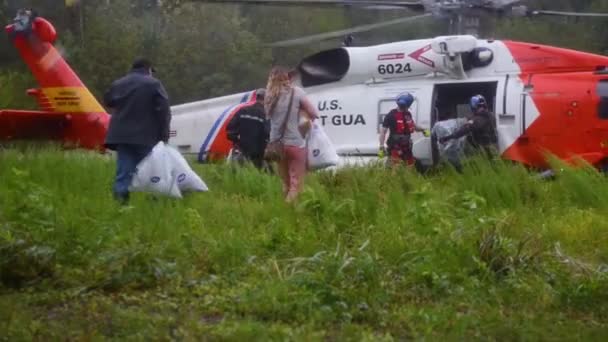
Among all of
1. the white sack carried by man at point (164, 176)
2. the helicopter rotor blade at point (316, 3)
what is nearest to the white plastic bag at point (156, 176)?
the white sack carried by man at point (164, 176)

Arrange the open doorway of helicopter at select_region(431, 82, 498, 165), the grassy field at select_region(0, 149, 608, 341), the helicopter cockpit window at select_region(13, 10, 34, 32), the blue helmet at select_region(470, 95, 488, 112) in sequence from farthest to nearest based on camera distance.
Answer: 1. the helicopter cockpit window at select_region(13, 10, 34, 32)
2. the open doorway of helicopter at select_region(431, 82, 498, 165)
3. the blue helmet at select_region(470, 95, 488, 112)
4. the grassy field at select_region(0, 149, 608, 341)

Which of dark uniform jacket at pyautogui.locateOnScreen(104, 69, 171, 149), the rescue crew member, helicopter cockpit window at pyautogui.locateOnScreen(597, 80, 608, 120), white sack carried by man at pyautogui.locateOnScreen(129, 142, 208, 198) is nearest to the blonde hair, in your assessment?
dark uniform jacket at pyautogui.locateOnScreen(104, 69, 171, 149)

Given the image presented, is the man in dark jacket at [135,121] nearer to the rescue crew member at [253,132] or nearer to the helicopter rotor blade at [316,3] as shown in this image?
the rescue crew member at [253,132]

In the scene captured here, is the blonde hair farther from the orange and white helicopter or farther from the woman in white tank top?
the orange and white helicopter

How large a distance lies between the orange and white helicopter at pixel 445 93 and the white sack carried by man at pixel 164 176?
6.67 m

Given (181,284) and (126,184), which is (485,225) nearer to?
(181,284)

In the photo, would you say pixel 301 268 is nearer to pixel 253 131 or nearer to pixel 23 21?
pixel 253 131

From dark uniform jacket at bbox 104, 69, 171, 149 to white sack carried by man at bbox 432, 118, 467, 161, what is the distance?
5.76m

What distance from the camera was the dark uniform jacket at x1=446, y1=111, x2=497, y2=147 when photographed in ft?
46.9

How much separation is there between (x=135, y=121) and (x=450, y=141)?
Answer: 20.9 feet

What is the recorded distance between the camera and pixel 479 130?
564 inches

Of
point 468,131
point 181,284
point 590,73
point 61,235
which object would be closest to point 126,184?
point 61,235

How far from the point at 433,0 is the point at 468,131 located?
11.1 feet

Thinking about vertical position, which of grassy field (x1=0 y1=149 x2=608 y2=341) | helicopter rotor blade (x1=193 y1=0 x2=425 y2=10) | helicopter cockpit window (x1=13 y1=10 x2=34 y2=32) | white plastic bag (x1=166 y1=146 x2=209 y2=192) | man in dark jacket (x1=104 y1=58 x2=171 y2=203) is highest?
helicopter rotor blade (x1=193 y1=0 x2=425 y2=10)
